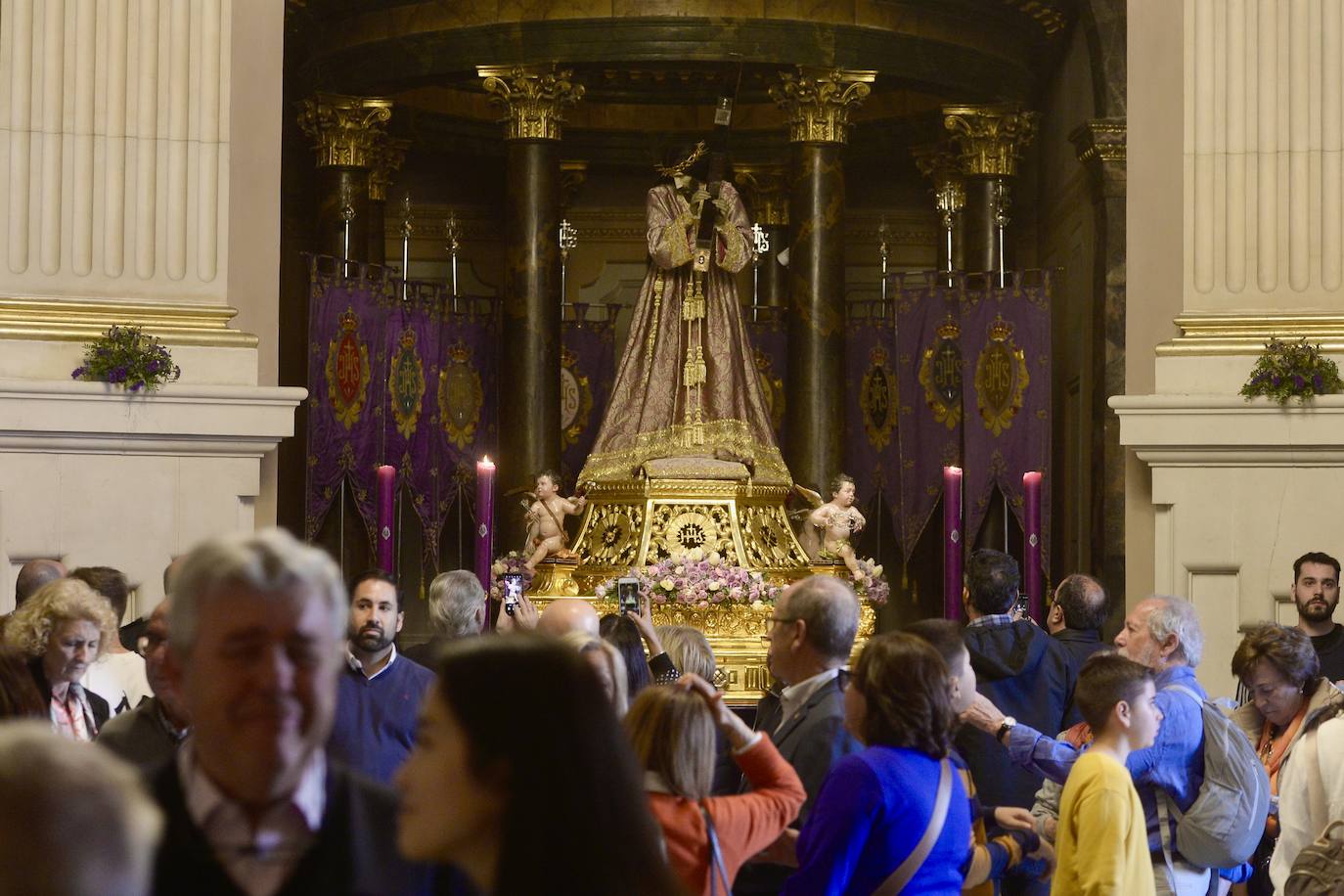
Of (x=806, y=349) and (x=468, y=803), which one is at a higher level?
(x=806, y=349)

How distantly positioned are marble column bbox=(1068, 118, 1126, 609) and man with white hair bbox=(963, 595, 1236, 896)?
797cm

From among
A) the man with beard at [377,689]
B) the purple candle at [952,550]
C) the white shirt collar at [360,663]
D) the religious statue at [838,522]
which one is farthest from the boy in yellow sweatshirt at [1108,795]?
the religious statue at [838,522]

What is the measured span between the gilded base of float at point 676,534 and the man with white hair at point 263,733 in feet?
29.3

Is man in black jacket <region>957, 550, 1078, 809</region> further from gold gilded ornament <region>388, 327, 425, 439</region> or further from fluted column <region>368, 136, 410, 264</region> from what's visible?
fluted column <region>368, 136, 410, 264</region>

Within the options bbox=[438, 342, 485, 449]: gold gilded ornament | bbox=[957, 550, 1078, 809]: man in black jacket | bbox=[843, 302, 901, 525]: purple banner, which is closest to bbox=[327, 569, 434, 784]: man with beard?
bbox=[957, 550, 1078, 809]: man in black jacket

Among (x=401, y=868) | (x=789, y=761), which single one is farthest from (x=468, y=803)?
(x=789, y=761)

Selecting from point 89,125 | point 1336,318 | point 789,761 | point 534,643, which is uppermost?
point 89,125

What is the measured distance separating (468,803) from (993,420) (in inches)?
495

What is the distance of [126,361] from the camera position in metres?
8.55

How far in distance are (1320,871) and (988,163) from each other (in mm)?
11282

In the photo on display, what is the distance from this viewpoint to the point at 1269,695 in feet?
18.4

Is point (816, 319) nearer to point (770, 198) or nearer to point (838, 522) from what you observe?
point (838, 522)

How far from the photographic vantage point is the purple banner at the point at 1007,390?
14.2 meters

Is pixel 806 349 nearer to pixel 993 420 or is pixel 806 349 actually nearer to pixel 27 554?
pixel 993 420
